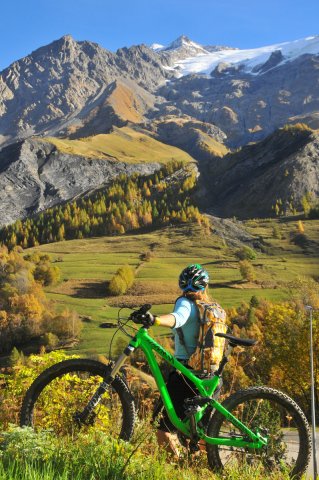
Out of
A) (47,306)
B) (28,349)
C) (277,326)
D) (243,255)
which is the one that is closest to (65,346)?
(28,349)

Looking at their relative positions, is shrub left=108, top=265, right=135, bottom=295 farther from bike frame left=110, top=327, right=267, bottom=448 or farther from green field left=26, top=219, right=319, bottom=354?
bike frame left=110, top=327, right=267, bottom=448

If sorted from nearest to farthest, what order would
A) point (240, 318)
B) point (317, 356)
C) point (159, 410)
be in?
point (159, 410), point (317, 356), point (240, 318)

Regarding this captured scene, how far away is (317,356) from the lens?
208ft

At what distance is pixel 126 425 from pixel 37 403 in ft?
4.47

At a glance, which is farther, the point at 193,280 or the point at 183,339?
the point at 193,280

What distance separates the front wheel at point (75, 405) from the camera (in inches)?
274

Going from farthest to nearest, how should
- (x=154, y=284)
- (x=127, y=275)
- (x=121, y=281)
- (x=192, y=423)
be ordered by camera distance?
(x=127, y=275) → (x=154, y=284) → (x=121, y=281) → (x=192, y=423)

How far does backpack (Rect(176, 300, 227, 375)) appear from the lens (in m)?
7.49

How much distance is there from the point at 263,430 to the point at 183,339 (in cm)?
179

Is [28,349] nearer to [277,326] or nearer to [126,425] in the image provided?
[277,326]

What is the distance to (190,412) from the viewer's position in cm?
693

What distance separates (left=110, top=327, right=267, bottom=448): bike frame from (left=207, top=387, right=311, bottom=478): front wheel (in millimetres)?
80

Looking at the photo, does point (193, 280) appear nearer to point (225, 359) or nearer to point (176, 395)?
point (225, 359)

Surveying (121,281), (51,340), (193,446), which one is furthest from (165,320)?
(121,281)
